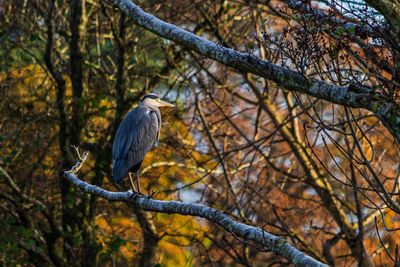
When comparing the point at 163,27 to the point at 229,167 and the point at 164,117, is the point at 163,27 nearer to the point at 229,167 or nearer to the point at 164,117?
the point at 164,117

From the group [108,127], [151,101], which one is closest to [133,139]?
[151,101]

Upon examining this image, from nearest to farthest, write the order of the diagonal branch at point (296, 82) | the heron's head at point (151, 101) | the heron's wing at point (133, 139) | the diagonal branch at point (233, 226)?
the diagonal branch at point (233, 226) → the diagonal branch at point (296, 82) → the heron's wing at point (133, 139) → the heron's head at point (151, 101)

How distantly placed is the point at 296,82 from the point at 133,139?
3930mm

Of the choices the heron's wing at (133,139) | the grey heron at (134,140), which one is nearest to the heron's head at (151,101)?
the grey heron at (134,140)

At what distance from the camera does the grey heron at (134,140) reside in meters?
7.56

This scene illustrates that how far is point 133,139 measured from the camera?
25.7ft

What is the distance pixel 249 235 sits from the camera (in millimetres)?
3891

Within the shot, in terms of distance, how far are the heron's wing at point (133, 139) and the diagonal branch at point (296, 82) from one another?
2943 millimetres

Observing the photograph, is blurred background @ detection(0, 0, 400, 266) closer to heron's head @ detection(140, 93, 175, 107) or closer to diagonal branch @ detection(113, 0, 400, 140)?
heron's head @ detection(140, 93, 175, 107)

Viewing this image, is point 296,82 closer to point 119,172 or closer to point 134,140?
point 119,172

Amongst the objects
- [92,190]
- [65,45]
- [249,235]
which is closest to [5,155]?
[65,45]

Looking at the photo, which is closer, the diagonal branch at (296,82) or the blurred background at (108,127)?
the diagonal branch at (296,82)

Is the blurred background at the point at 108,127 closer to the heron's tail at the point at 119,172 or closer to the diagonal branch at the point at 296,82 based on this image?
the heron's tail at the point at 119,172

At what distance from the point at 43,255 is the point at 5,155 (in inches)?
57.3
